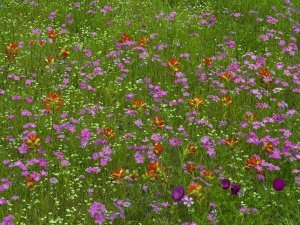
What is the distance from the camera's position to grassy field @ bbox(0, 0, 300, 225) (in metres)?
4.52

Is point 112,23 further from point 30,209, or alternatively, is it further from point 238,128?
point 30,209

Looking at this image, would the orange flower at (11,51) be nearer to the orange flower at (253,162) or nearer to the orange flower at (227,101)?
the orange flower at (227,101)

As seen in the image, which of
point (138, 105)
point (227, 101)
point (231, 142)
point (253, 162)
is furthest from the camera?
point (227, 101)

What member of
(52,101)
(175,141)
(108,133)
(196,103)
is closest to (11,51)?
(52,101)

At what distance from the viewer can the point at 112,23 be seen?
26.9 ft

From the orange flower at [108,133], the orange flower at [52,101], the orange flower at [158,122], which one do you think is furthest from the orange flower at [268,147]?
the orange flower at [52,101]

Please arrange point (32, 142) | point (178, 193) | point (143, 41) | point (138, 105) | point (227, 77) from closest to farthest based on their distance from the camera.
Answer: point (178, 193), point (32, 142), point (138, 105), point (227, 77), point (143, 41)

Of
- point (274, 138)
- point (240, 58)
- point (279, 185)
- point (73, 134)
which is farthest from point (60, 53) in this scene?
point (279, 185)

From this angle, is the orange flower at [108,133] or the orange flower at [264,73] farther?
the orange flower at [264,73]

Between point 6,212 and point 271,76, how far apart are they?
12.0 ft

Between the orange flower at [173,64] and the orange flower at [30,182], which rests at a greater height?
the orange flower at [173,64]

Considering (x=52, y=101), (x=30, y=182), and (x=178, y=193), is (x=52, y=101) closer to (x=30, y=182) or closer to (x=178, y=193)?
(x=30, y=182)

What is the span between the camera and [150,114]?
5914 mm

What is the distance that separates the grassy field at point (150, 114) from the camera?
14.8ft
